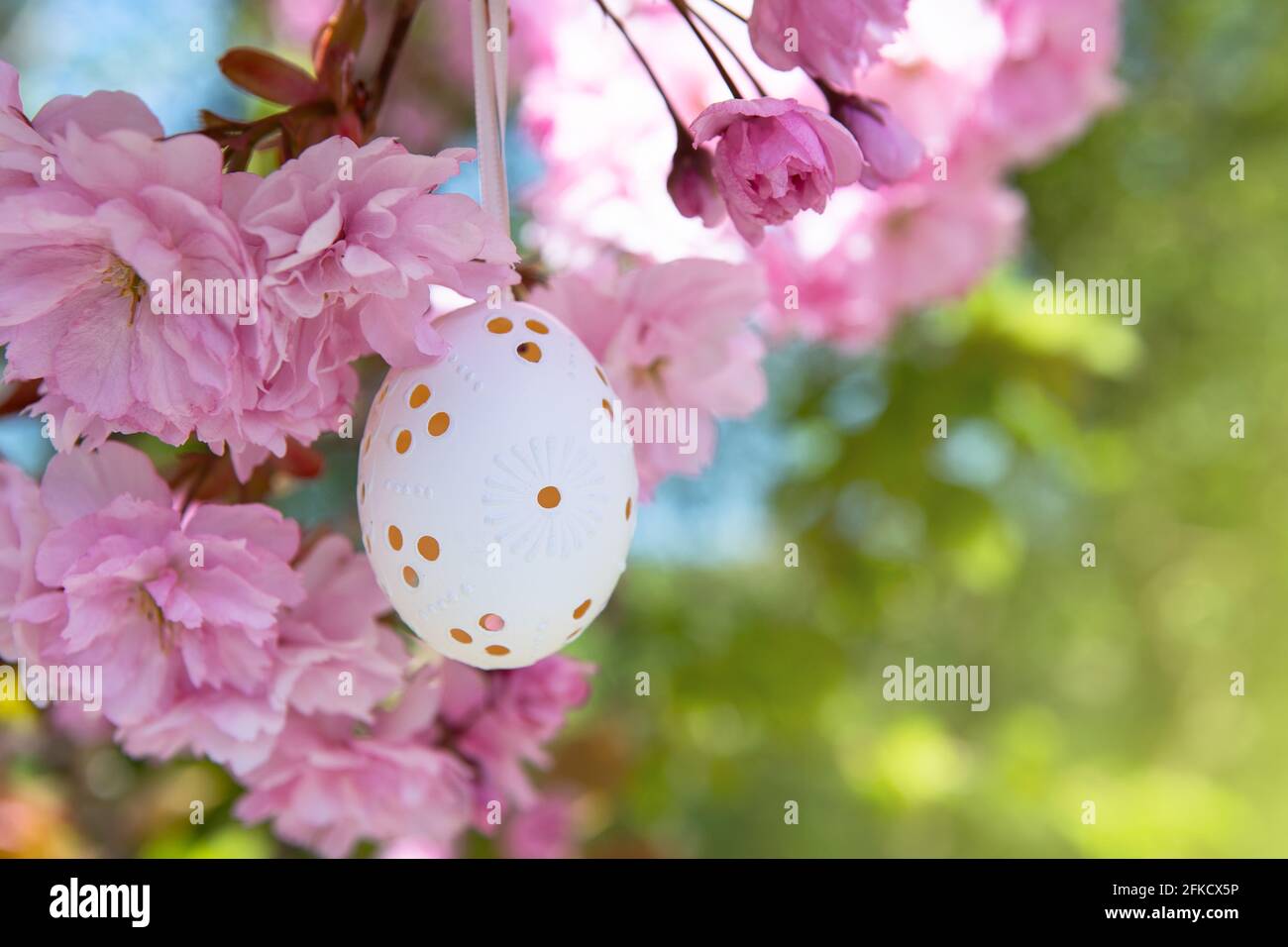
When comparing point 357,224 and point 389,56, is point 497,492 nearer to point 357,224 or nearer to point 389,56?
point 357,224

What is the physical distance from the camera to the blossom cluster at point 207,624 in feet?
1.34

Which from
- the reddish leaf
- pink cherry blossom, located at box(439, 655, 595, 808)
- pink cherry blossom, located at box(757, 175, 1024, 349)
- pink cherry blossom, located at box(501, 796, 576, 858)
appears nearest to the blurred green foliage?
pink cherry blossom, located at box(501, 796, 576, 858)

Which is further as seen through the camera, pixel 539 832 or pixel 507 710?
pixel 539 832

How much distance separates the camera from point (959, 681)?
1945 millimetres

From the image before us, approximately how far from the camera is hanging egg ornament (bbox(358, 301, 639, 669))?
37cm

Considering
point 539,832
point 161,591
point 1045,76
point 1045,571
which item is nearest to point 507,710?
point 161,591

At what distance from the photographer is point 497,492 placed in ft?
1.21

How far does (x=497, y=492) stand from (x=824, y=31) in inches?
7.8

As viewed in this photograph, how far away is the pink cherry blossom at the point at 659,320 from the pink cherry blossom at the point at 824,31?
0.26 ft

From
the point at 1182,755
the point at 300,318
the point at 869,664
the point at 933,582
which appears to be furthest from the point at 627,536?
the point at 1182,755

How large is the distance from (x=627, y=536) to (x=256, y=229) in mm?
156

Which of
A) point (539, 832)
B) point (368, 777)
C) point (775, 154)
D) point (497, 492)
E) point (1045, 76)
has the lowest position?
point (539, 832)

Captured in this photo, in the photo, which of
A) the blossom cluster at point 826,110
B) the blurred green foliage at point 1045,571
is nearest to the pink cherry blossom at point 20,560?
the blossom cluster at point 826,110

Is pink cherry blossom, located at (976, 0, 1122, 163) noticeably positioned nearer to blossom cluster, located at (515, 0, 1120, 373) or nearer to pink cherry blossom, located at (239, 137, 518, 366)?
blossom cluster, located at (515, 0, 1120, 373)
